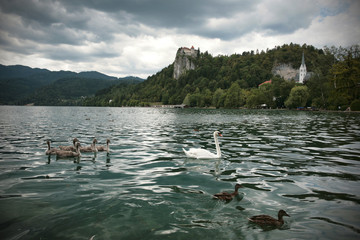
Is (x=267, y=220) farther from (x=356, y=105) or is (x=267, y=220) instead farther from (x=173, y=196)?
(x=356, y=105)

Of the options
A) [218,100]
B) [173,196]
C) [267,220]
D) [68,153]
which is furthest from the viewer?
[218,100]

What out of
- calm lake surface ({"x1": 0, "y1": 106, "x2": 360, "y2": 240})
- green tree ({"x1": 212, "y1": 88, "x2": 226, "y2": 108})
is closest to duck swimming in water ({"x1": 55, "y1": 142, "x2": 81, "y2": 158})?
calm lake surface ({"x1": 0, "y1": 106, "x2": 360, "y2": 240})

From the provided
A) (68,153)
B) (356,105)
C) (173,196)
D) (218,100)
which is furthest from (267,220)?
(218,100)

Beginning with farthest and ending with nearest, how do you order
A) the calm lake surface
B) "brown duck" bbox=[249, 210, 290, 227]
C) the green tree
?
the green tree
"brown duck" bbox=[249, 210, 290, 227]
the calm lake surface

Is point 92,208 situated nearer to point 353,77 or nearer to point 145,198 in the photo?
point 145,198

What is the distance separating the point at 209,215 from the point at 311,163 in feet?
28.6

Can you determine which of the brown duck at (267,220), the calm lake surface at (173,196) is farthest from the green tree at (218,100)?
the brown duck at (267,220)

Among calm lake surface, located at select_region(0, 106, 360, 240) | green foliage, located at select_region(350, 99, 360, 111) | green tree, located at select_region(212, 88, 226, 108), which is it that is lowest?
calm lake surface, located at select_region(0, 106, 360, 240)

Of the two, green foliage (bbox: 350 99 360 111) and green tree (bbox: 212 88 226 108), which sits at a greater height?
green tree (bbox: 212 88 226 108)

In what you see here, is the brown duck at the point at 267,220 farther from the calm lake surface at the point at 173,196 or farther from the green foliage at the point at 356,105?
the green foliage at the point at 356,105

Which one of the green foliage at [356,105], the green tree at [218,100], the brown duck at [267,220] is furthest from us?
the green tree at [218,100]

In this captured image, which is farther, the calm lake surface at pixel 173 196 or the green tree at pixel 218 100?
the green tree at pixel 218 100

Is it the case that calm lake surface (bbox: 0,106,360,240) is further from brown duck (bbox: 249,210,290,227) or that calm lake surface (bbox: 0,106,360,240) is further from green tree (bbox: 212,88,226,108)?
green tree (bbox: 212,88,226,108)

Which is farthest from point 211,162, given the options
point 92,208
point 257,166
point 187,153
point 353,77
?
point 353,77
